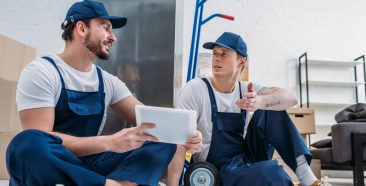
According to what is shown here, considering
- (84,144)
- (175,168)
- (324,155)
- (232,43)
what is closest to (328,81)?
(324,155)

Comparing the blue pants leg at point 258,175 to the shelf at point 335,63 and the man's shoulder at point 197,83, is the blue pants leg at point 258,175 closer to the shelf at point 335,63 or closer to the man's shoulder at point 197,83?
the man's shoulder at point 197,83

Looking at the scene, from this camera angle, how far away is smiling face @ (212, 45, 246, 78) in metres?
2.09

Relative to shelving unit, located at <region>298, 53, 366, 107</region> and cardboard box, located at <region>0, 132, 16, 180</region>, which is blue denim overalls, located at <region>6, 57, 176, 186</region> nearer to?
cardboard box, located at <region>0, 132, 16, 180</region>

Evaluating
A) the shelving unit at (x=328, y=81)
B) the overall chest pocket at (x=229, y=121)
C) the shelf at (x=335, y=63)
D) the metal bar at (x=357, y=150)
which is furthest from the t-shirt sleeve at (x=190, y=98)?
→ the shelf at (x=335, y=63)

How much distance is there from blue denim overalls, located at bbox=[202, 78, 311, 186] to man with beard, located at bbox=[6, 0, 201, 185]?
41 cm

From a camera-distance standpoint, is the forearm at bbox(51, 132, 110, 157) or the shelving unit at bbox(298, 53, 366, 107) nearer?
the forearm at bbox(51, 132, 110, 157)

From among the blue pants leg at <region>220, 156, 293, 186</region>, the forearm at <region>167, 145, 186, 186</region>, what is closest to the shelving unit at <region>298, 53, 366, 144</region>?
the blue pants leg at <region>220, 156, 293, 186</region>

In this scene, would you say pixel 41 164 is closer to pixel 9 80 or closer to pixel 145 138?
pixel 145 138

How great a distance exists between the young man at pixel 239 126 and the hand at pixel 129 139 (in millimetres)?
644

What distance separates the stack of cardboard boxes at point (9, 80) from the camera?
8.44ft

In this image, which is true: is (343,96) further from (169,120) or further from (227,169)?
(169,120)

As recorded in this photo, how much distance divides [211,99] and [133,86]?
0.64m

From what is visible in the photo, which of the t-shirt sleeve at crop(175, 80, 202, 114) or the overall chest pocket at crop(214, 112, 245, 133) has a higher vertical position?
the t-shirt sleeve at crop(175, 80, 202, 114)

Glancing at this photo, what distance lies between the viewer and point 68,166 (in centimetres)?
123
